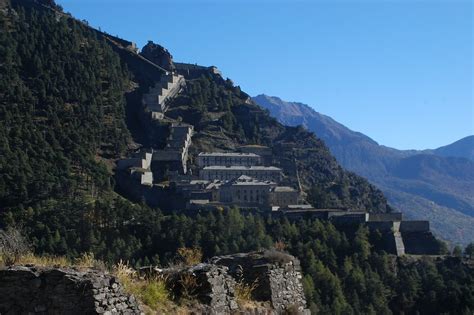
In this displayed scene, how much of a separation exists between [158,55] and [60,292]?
15085cm

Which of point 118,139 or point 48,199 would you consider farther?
point 118,139

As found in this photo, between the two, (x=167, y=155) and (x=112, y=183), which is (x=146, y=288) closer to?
(x=112, y=183)

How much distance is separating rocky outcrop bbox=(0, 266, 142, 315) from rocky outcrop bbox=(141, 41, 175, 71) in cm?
14650

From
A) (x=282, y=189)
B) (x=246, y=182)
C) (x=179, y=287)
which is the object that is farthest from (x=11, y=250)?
(x=282, y=189)

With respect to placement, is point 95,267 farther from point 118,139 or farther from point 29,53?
point 29,53

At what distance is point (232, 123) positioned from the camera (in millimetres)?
136750

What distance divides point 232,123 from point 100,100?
24.0m

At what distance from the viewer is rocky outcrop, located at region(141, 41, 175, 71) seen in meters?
155

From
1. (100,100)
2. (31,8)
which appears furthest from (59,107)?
(31,8)

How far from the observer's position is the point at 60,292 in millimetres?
8289

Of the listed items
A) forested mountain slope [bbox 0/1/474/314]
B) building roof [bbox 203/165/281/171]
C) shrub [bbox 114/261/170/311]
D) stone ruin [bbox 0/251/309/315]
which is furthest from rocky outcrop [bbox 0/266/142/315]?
building roof [bbox 203/165/281/171]

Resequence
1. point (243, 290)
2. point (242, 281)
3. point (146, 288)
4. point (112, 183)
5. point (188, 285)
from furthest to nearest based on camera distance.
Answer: point (112, 183) < point (242, 281) < point (243, 290) < point (188, 285) < point (146, 288)

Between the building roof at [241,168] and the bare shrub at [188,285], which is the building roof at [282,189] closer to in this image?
the building roof at [241,168]

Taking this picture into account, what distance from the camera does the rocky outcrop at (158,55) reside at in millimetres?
155250
